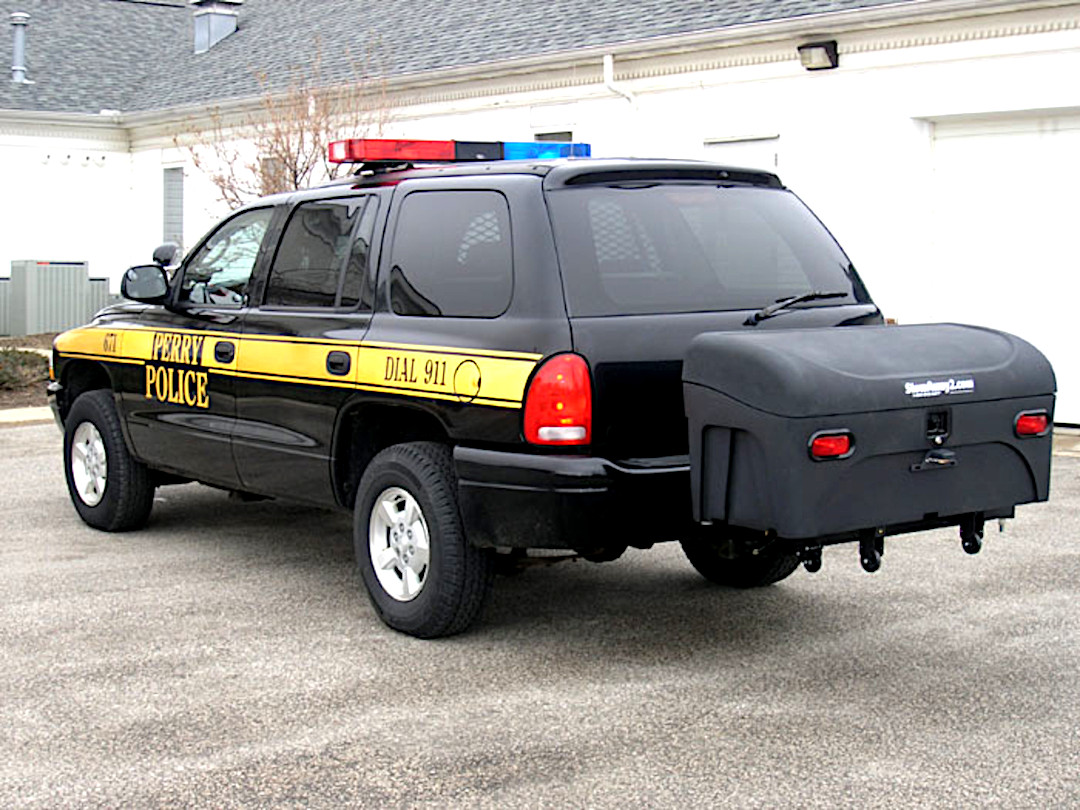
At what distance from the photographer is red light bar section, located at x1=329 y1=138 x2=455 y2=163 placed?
6.79 meters

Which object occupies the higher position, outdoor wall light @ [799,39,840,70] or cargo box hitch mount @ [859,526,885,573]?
outdoor wall light @ [799,39,840,70]

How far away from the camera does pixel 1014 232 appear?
507 inches

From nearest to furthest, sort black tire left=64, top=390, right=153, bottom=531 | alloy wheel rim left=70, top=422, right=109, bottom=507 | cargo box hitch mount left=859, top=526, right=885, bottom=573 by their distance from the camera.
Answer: cargo box hitch mount left=859, top=526, right=885, bottom=573, black tire left=64, top=390, right=153, bottom=531, alloy wheel rim left=70, top=422, right=109, bottom=507

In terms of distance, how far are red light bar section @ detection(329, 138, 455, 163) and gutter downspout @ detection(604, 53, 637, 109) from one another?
9368 millimetres

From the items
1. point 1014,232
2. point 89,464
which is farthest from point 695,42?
point 89,464

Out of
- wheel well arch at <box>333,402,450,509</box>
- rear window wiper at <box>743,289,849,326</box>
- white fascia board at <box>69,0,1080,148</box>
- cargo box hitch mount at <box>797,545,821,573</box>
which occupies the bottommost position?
cargo box hitch mount at <box>797,545,821,573</box>

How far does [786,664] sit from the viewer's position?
5.84 m

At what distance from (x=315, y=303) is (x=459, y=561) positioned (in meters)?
1.47

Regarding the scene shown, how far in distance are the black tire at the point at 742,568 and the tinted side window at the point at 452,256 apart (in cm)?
159

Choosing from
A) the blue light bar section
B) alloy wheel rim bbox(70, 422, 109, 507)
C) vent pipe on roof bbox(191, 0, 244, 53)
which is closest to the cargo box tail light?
the blue light bar section

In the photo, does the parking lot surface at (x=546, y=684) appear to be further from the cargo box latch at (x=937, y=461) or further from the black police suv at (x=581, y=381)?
the cargo box latch at (x=937, y=461)

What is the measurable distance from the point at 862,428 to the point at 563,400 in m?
1.05

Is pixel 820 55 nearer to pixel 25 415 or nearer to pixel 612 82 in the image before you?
pixel 612 82

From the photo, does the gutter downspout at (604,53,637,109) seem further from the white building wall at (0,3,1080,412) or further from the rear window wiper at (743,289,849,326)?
the rear window wiper at (743,289,849,326)
